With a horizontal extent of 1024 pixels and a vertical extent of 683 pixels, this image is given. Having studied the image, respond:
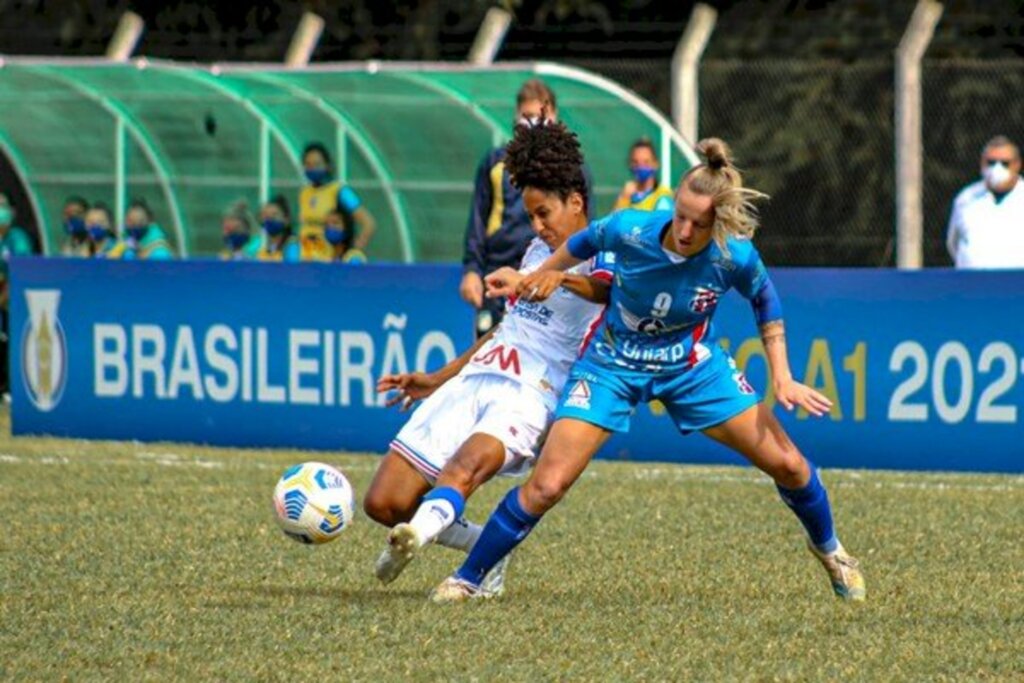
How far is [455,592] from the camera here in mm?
8766

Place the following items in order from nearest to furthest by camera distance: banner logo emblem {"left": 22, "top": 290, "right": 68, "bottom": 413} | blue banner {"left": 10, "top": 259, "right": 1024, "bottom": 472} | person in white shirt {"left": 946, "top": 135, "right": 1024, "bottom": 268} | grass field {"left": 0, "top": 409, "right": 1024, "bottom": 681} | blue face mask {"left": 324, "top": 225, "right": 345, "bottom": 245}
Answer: grass field {"left": 0, "top": 409, "right": 1024, "bottom": 681}
blue banner {"left": 10, "top": 259, "right": 1024, "bottom": 472}
banner logo emblem {"left": 22, "top": 290, "right": 68, "bottom": 413}
person in white shirt {"left": 946, "top": 135, "right": 1024, "bottom": 268}
blue face mask {"left": 324, "top": 225, "right": 345, "bottom": 245}

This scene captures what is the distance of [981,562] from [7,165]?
1592 cm

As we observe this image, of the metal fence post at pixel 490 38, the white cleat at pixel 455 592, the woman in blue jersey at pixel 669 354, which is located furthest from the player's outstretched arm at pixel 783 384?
the metal fence post at pixel 490 38

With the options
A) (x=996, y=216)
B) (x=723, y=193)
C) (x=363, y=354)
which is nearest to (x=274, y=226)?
(x=363, y=354)

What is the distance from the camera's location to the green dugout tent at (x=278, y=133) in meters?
19.5

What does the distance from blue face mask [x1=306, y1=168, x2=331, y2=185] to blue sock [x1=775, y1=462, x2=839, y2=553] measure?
10077 millimetres

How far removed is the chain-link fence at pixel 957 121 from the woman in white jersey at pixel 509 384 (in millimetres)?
10499

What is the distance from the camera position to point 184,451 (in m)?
14.9

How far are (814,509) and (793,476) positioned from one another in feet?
0.66

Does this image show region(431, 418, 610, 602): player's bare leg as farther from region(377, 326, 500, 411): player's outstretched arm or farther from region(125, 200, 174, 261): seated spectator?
region(125, 200, 174, 261): seated spectator

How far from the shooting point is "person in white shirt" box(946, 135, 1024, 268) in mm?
16406

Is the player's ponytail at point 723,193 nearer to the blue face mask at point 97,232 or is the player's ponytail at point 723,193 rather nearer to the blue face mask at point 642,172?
the blue face mask at point 642,172

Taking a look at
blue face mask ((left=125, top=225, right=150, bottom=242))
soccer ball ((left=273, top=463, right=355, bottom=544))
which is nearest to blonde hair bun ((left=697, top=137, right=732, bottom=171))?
soccer ball ((left=273, top=463, right=355, bottom=544))

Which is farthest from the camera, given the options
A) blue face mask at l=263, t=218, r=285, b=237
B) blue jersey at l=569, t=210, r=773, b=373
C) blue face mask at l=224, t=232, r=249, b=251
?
blue face mask at l=224, t=232, r=249, b=251
